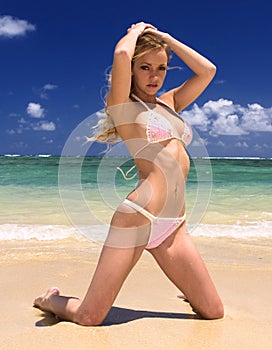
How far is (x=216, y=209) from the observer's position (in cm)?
1018

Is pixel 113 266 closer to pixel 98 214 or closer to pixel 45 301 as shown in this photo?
pixel 45 301

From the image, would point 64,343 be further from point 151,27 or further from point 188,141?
point 151,27

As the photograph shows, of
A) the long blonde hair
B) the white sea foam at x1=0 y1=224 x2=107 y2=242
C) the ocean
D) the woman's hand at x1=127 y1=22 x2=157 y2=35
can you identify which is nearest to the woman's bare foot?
the ocean

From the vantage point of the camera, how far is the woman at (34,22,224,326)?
305 cm

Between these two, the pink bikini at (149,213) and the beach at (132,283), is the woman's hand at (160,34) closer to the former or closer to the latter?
the pink bikini at (149,213)

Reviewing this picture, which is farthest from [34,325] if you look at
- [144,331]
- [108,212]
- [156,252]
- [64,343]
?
[108,212]

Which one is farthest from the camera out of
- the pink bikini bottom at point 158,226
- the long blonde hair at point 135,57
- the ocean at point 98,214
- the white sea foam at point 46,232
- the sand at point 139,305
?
the white sea foam at point 46,232

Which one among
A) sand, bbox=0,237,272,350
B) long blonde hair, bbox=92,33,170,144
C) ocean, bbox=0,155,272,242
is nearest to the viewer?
sand, bbox=0,237,272,350

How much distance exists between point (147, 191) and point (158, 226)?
25 cm

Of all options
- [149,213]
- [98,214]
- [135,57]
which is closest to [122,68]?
[135,57]

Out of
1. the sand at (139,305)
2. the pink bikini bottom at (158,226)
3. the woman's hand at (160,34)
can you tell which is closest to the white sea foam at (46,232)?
the sand at (139,305)

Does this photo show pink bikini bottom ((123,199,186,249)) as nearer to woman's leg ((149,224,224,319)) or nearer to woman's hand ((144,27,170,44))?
woman's leg ((149,224,224,319))

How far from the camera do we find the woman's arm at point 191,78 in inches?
131

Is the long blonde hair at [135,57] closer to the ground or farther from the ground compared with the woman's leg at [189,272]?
farther from the ground
